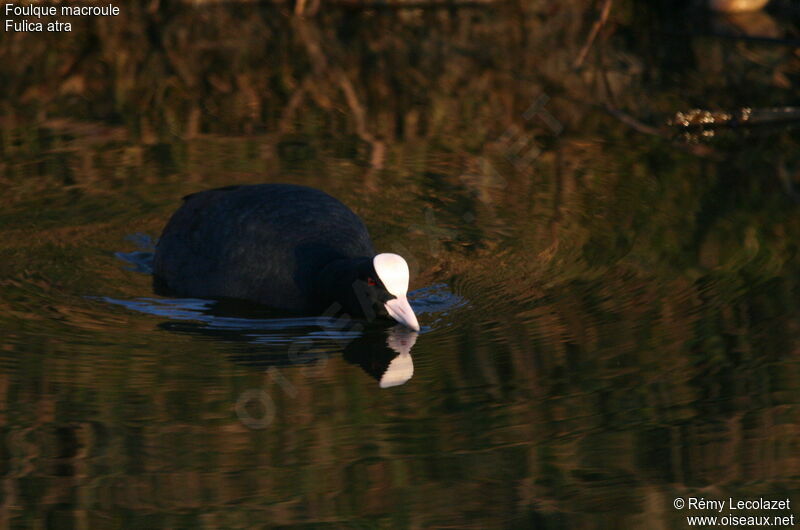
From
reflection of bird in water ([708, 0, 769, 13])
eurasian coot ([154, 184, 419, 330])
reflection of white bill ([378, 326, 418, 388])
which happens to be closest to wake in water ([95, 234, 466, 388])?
reflection of white bill ([378, 326, 418, 388])

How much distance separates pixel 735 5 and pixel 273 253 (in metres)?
9.01

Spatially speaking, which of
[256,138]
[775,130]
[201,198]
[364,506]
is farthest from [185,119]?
[364,506]

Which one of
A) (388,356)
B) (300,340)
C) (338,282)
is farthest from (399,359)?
(338,282)

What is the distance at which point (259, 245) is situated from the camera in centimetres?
718

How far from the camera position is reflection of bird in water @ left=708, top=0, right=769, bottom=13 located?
14.5m

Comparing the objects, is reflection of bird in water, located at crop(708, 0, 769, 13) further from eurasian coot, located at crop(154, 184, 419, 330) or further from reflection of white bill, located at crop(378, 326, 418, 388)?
reflection of white bill, located at crop(378, 326, 418, 388)

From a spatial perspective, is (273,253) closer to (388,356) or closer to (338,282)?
(338,282)

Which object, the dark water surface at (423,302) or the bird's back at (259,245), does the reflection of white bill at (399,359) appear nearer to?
the dark water surface at (423,302)

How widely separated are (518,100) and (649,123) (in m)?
1.36

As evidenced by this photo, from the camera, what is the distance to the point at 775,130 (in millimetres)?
10422

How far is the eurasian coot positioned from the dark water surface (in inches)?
6.2

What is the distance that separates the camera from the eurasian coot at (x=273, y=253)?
22.4ft

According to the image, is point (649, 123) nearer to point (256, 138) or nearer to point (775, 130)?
point (775, 130)

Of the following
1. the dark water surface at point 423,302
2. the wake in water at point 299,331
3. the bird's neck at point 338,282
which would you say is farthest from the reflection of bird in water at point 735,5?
the bird's neck at point 338,282
